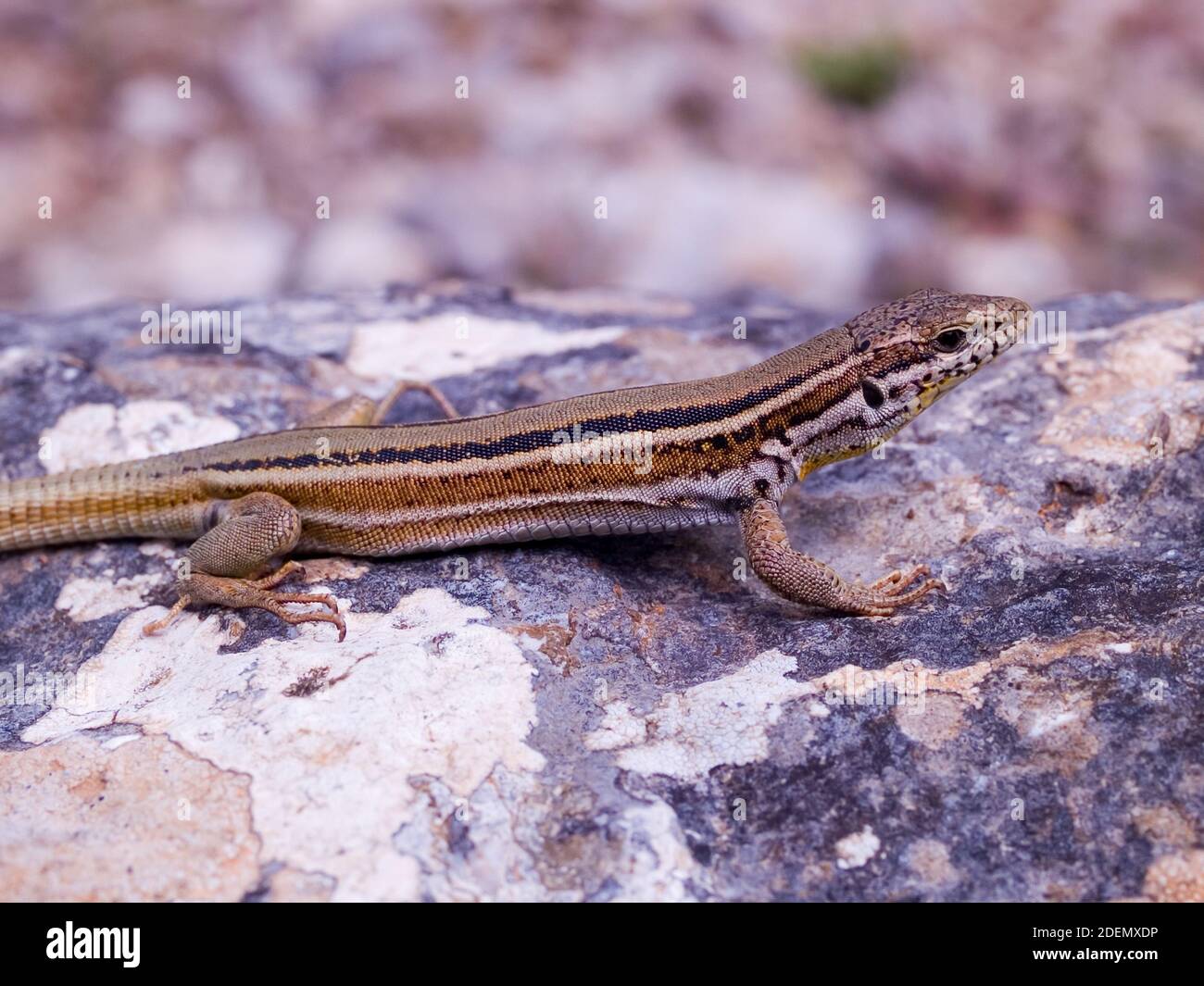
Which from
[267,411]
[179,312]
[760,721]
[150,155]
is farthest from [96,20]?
[760,721]

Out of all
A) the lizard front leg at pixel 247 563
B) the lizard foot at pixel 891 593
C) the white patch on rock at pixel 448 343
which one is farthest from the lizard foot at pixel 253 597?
the lizard foot at pixel 891 593

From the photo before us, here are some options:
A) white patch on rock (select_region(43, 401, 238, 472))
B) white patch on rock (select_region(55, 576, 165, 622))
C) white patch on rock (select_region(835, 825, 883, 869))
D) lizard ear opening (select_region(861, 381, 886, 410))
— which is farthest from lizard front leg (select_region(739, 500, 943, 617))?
white patch on rock (select_region(43, 401, 238, 472))

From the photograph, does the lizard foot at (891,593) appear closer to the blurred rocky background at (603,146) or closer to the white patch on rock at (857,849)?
the white patch on rock at (857,849)

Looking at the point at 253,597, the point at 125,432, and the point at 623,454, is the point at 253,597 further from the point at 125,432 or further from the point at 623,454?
the point at 125,432

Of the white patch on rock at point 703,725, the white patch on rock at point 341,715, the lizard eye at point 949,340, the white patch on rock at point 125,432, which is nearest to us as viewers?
the white patch on rock at point 341,715

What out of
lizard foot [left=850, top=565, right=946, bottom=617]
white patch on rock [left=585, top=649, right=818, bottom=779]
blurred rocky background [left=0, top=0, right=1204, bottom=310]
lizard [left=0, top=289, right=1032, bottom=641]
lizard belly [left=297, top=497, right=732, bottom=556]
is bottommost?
white patch on rock [left=585, top=649, right=818, bottom=779]

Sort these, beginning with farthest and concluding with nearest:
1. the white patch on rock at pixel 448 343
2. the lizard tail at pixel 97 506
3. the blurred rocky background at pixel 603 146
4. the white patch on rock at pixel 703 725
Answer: the blurred rocky background at pixel 603 146, the white patch on rock at pixel 448 343, the lizard tail at pixel 97 506, the white patch on rock at pixel 703 725

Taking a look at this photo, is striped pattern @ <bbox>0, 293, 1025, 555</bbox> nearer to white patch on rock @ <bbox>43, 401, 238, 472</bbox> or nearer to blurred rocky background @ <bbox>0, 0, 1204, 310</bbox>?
white patch on rock @ <bbox>43, 401, 238, 472</bbox>
